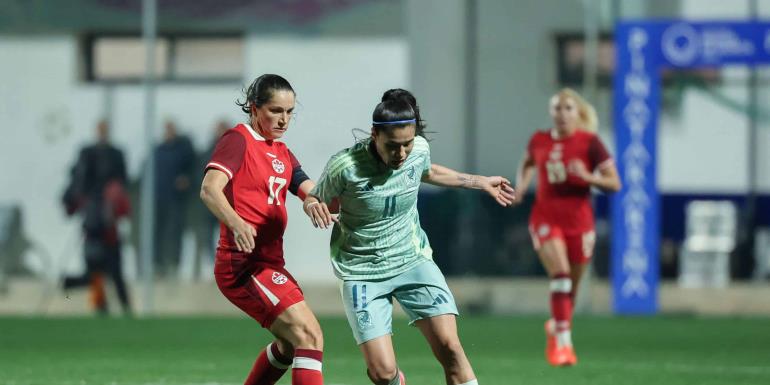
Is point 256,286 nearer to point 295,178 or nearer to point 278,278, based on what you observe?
point 278,278

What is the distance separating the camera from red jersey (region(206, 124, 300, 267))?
7.30m

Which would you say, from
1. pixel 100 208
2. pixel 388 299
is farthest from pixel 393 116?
pixel 100 208

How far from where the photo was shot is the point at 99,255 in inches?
741

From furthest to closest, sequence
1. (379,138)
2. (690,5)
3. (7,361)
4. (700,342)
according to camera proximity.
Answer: (690,5), (700,342), (7,361), (379,138)

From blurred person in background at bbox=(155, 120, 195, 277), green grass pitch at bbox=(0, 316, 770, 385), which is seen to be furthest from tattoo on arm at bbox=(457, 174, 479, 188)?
blurred person in background at bbox=(155, 120, 195, 277)

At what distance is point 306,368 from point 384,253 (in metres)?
0.66

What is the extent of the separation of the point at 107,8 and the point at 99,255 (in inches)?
118

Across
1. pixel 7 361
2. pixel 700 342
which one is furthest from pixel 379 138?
pixel 700 342

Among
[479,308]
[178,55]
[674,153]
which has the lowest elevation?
[479,308]

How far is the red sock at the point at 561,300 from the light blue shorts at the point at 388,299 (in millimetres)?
4089

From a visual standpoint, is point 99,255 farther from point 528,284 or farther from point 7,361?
point 7,361

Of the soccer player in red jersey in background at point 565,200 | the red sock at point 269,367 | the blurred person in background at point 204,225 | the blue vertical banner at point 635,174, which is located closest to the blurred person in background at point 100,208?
the blurred person in background at point 204,225

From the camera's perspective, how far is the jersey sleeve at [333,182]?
7152mm

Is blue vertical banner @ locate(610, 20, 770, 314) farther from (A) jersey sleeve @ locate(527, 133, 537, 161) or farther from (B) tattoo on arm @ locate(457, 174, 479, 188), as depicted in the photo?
(B) tattoo on arm @ locate(457, 174, 479, 188)
